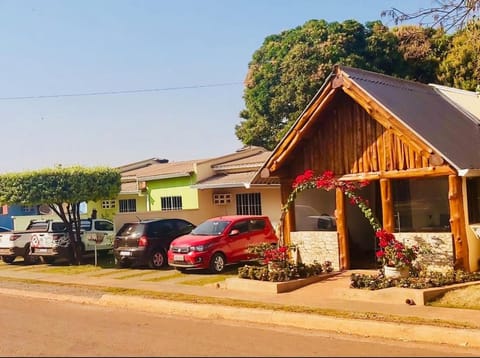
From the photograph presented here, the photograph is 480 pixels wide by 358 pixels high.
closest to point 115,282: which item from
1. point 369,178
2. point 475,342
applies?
point 369,178

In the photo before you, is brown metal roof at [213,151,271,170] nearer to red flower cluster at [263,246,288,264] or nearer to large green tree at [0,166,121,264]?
large green tree at [0,166,121,264]

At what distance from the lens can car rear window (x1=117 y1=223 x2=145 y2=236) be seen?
1905 cm

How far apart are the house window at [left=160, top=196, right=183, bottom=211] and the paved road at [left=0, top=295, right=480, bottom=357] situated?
14.8 metres

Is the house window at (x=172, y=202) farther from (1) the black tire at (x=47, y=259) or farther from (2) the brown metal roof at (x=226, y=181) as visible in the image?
(1) the black tire at (x=47, y=259)

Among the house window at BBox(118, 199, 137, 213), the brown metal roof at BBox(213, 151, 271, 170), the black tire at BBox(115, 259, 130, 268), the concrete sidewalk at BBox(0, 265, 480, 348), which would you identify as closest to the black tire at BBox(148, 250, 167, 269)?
the black tire at BBox(115, 259, 130, 268)

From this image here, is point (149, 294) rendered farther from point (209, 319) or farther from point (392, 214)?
point (392, 214)

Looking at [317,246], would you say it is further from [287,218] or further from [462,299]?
[462,299]

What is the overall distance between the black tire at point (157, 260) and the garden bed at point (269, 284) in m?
5.36

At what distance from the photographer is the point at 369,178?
47.7ft

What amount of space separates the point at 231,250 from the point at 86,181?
657cm

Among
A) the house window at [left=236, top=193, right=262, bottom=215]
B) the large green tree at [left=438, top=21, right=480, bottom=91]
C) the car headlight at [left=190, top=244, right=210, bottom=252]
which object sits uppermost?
the large green tree at [left=438, top=21, right=480, bottom=91]

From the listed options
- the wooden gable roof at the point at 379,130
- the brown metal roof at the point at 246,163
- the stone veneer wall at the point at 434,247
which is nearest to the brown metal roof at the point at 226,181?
the brown metal roof at the point at 246,163

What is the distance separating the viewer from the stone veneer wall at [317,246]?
Result: 600 inches

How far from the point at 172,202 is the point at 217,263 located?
10.3 m
